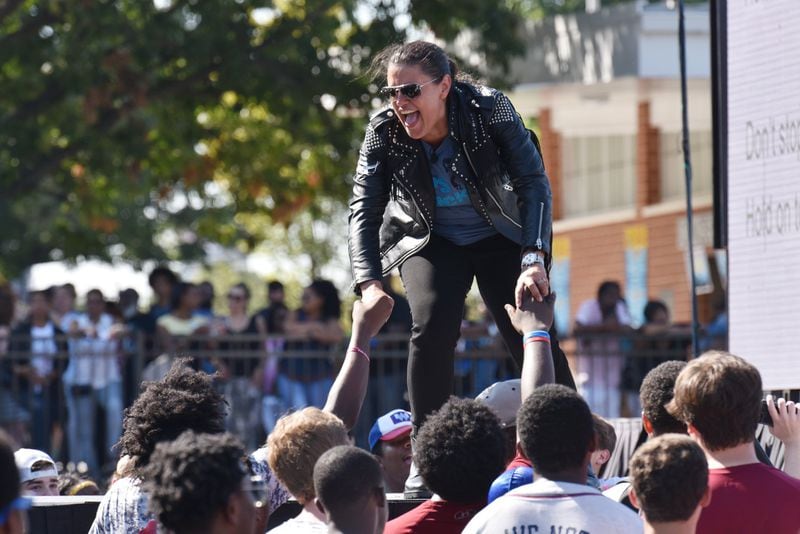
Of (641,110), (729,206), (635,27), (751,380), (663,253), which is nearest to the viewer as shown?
(751,380)

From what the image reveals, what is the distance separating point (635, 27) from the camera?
16.2 m

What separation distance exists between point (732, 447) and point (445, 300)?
1730 millimetres

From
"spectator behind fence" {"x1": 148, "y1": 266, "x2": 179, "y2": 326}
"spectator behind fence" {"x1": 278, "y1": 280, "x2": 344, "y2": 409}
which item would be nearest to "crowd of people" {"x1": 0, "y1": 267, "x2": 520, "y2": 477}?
"spectator behind fence" {"x1": 278, "y1": 280, "x2": 344, "y2": 409}

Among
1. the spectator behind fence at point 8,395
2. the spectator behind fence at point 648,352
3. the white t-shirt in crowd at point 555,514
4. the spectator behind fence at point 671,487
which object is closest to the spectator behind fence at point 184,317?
the spectator behind fence at point 8,395

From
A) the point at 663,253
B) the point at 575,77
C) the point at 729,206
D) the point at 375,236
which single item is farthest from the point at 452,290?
the point at 663,253

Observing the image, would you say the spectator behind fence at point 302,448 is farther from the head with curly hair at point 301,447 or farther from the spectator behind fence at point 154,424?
the spectator behind fence at point 154,424

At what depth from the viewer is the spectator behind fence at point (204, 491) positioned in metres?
3.51

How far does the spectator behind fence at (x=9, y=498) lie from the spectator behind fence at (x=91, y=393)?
909 cm

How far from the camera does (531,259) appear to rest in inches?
219

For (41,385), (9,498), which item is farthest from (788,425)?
(41,385)

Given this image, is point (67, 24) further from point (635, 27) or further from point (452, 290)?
point (452, 290)

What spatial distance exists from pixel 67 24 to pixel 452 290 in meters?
10.1

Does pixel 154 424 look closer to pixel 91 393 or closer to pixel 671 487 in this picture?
pixel 671 487

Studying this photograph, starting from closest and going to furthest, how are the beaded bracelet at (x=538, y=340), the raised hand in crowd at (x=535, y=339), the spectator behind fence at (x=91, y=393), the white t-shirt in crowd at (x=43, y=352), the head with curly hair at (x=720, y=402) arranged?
the head with curly hair at (x=720, y=402), the raised hand in crowd at (x=535, y=339), the beaded bracelet at (x=538, y=340), the white t-shirt in crowd at (x=43, y=352), the spectator behind fence at (x=91, y=393)
